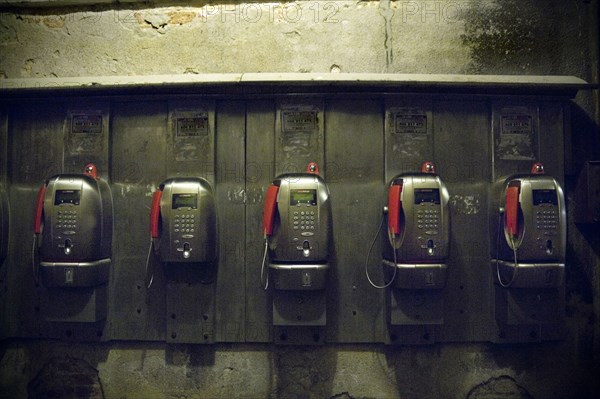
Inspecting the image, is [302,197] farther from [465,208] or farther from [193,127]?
[465,208]

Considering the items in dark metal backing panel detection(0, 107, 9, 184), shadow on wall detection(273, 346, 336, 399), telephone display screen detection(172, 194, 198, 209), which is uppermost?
dark metal backing panel detection(0, 107, 9, 184)

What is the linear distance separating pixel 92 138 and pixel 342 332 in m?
2.13

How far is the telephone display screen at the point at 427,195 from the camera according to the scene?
7.33 feet

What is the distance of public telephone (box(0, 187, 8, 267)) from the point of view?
8.15 ft

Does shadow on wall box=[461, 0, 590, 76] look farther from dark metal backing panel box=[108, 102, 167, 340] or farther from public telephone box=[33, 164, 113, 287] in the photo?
public telephone box=[33, 164, 113, 287]

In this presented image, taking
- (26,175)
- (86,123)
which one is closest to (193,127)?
(86,123)

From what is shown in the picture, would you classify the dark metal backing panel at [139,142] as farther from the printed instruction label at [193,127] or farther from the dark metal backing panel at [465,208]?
the dark metal backing panel at [465,208]

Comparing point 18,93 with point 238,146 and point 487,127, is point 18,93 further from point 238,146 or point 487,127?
point 487,127

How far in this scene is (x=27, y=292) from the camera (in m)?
2.52

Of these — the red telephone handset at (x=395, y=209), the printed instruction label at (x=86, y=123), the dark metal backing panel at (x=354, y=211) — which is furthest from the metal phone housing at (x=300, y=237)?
the printed instruction label at (x=86, y=123)

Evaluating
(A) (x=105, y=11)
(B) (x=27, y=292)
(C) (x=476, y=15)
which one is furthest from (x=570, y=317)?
(A) (x=105, y=11)

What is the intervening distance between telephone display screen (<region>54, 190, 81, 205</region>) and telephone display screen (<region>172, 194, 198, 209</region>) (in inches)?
24.1

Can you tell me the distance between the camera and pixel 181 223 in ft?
7.44

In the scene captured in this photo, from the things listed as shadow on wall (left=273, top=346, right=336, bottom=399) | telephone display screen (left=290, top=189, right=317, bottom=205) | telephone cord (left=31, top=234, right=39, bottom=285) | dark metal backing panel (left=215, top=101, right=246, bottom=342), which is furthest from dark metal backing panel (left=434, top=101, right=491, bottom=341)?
telephone cord (left=31, top=234, right=39, bottom=285)
